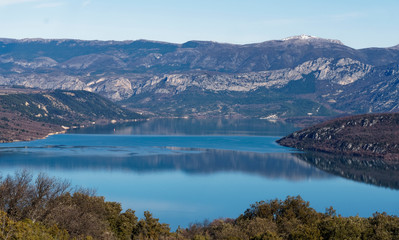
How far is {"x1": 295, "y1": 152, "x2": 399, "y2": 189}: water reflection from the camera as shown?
10481 centimetres

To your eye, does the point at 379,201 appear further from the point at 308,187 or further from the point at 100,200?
the point at 100,200

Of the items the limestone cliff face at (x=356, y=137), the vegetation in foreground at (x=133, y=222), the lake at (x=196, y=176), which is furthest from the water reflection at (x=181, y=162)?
the vegetation in foreground at (x=133, y=222)

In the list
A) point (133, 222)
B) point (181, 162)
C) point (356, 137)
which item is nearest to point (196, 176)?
point (181, 162)

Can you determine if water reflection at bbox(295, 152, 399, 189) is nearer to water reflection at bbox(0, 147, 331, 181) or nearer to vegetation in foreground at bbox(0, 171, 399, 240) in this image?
water reflection at bbox(0, 147, 331, 181)

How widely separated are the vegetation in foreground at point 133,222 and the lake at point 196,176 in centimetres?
1523

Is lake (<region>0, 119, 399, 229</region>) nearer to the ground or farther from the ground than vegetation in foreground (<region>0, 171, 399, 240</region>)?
nearer to the ground

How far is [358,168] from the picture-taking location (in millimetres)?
120250

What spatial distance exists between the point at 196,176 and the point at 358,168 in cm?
3587

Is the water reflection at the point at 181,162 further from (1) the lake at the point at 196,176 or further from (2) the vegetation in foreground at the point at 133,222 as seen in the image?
(2) the vegetation in foreground at the point at 133,222

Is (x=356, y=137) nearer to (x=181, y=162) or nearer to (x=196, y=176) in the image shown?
(x=181, y=162)

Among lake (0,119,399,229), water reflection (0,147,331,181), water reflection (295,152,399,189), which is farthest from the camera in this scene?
water reflection (0,147,331,181)

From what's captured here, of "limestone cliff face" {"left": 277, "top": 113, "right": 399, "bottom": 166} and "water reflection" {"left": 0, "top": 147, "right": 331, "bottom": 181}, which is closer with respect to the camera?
"water reflection" {"left": 0, "top": 147, "right": 331, "bottom": 181}

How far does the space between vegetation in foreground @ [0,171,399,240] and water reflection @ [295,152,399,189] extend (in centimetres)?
5247

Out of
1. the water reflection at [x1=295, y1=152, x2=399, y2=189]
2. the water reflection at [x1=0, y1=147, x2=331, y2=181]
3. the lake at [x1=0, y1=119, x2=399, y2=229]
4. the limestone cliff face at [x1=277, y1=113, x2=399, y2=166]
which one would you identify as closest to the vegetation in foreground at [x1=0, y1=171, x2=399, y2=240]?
the lake at [x1=0, y1=119, x2=399, y2=229]
